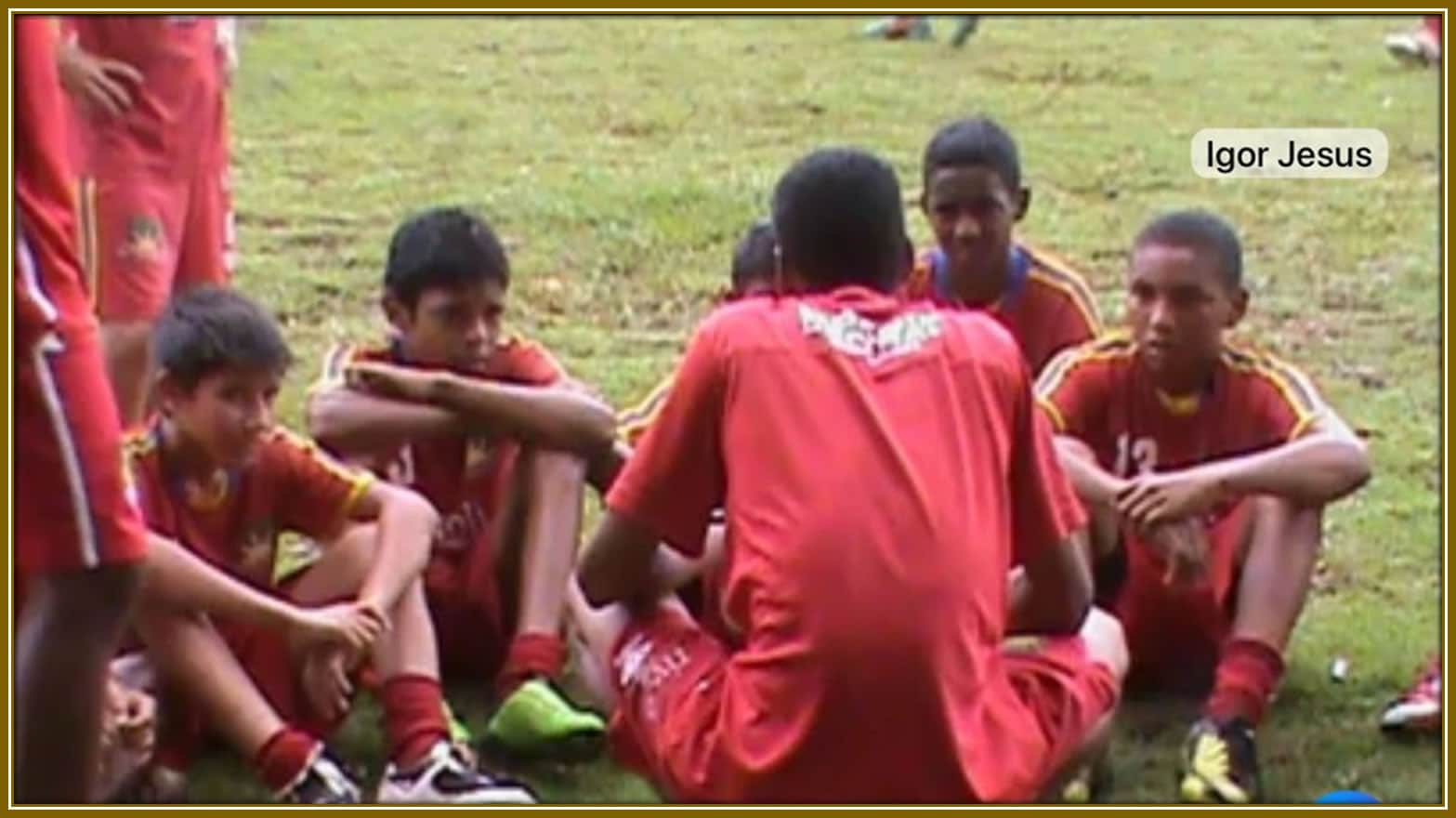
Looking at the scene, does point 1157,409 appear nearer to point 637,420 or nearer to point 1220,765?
point 1220,765

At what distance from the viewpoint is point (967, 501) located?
12.5 feet

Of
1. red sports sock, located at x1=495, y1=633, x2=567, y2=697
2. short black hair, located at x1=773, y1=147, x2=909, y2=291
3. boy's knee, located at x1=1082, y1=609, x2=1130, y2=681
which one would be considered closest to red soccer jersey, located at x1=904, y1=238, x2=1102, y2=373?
boy's knee, located at x1=1082, y1=609, x2=1130, y2=681

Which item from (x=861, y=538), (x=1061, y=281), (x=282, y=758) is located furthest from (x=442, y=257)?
(x=861, y=538)

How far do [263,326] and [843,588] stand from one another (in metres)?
1.13

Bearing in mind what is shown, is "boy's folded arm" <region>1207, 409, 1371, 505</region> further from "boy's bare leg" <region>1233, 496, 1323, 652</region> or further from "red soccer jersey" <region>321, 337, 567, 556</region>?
"red soccer jersey" <region>321, 337, 567, 556</region>

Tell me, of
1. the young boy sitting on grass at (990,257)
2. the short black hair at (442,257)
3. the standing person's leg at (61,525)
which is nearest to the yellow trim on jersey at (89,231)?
the short black hair at (442,257)

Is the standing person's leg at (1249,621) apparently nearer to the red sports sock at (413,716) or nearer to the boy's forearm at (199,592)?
the red sports sock at (413,716)

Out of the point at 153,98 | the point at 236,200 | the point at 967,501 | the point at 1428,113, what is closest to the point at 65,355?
the point at 967,501

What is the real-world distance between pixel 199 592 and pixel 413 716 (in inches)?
14.0

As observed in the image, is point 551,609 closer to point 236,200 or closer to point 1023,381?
point 1023,381

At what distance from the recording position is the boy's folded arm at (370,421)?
4.80 meters

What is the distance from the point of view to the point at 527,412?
4805 millimetres

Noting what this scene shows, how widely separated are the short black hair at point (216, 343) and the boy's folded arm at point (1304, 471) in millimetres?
1405

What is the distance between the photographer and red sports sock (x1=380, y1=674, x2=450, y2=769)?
4.39 m
